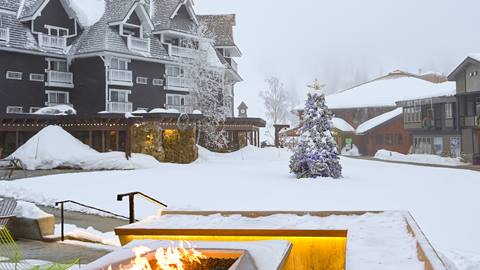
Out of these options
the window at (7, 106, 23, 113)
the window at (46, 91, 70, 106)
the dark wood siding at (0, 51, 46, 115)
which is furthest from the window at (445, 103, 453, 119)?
the window at (7, 106, 23, 113)

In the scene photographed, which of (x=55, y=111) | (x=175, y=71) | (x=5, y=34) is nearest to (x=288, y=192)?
(x=55, y=111)

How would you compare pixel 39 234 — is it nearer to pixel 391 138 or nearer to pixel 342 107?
pixel 391 138

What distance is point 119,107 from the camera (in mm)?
37062

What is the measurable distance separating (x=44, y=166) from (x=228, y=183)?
37.7ft

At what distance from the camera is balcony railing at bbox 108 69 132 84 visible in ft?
119

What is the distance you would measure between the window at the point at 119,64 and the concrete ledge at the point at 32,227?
2738 cm

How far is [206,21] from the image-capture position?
49.0 meters

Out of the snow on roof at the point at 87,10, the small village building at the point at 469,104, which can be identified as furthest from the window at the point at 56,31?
the small village building at the point at 469,104

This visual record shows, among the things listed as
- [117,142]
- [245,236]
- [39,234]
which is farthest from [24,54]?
[245,236]

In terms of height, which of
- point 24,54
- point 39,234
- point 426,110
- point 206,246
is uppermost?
point 24,54

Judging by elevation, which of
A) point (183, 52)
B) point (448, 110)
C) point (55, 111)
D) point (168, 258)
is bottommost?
point (168, 258)

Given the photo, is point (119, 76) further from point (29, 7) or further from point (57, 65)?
point (29, 7)

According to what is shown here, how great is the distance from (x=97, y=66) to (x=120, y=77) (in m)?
1.73

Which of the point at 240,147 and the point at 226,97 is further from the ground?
the point at 226,97
